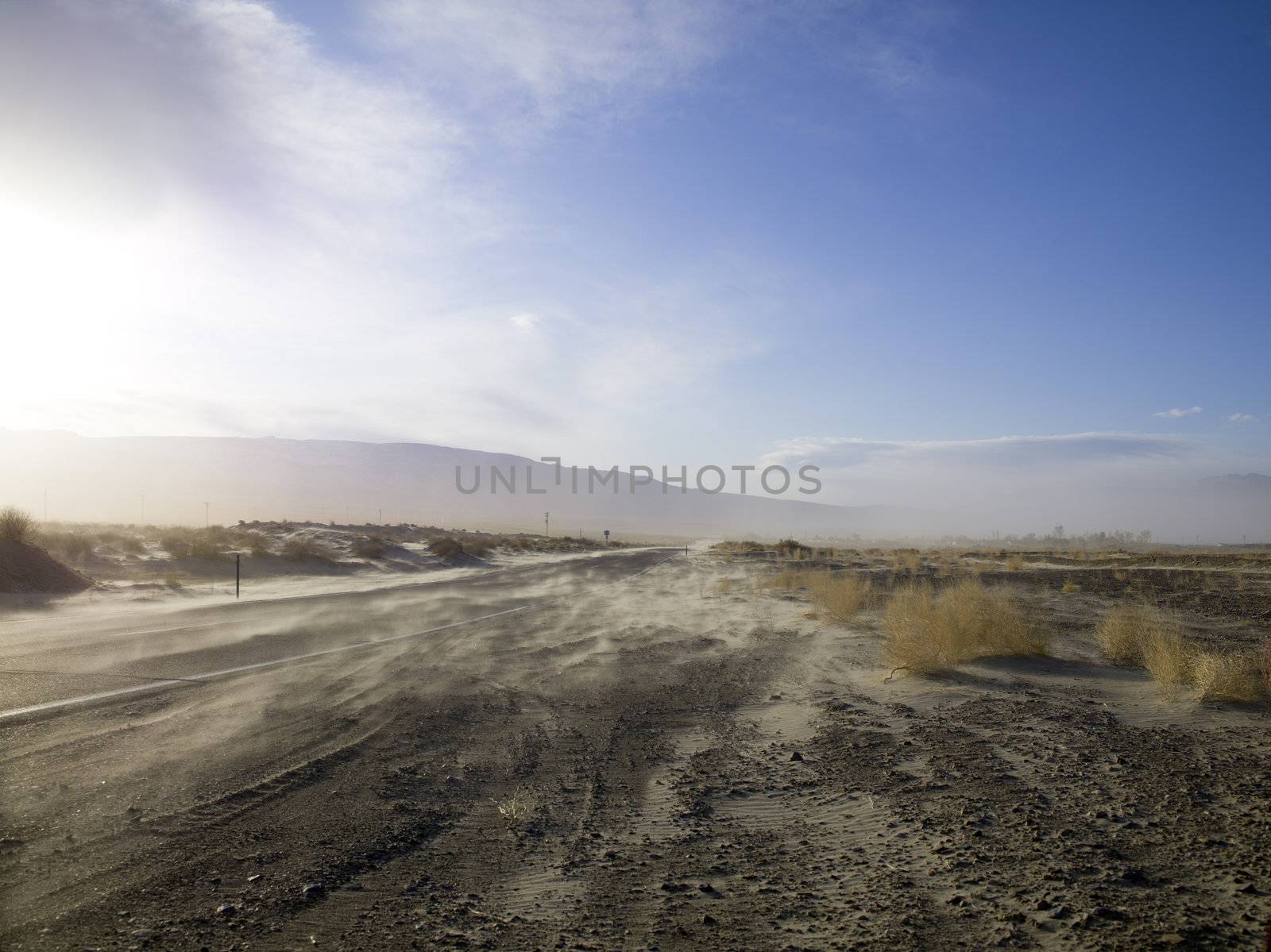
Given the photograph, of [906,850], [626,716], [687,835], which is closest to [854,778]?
[906,850]

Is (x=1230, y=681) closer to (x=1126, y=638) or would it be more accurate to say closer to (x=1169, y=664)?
(x=1169, y=664)

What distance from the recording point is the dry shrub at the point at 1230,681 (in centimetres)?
739

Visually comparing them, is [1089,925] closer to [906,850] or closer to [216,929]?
[906,850]

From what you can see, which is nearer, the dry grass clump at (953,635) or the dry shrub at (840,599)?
the dry grass clump at (953,635)

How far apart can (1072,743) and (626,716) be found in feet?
12.9

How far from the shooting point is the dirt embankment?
739 inches

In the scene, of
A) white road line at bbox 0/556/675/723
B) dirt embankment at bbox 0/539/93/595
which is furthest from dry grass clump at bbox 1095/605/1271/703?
dirt embankment at bbox 0/539/93/595

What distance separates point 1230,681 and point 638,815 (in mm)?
6172

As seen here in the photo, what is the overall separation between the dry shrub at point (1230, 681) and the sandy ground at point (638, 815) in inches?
13.4

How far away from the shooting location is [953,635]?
962 cm

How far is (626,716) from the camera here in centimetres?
774

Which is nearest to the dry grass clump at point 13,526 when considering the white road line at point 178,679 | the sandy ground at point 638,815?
the white road line at point 178,679

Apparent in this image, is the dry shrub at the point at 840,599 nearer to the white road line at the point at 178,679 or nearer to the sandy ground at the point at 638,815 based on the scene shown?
the sandy ground at the point at 638,815

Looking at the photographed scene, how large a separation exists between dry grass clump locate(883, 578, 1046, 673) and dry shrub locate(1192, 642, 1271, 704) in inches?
97.9
